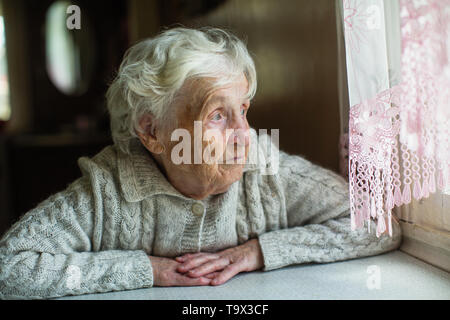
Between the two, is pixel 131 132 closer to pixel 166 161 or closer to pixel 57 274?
pixel 166 161

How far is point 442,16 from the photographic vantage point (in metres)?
0.87

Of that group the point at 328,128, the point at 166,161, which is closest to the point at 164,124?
the point at 166,161

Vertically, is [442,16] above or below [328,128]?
above

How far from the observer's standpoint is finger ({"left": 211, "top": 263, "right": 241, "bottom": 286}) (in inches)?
43.6

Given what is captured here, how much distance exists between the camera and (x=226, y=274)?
1125 millimetres

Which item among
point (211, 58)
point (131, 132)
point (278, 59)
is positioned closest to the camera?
point (211, 58)

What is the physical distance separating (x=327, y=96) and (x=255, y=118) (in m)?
0.31

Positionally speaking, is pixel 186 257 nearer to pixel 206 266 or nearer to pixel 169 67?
pixel 206 266

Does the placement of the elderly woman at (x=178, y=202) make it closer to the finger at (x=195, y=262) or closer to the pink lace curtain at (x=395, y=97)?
the finger at (x=195, y=262)

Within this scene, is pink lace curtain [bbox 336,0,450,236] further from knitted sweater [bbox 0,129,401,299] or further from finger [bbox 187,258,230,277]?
finger [bbox 187,258,230,277]

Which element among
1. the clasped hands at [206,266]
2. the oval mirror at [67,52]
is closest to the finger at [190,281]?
the clasped hands at [206,266]

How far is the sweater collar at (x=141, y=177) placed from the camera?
117cm

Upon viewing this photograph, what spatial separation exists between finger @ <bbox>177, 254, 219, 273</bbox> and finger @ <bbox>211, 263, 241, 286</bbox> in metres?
0.05

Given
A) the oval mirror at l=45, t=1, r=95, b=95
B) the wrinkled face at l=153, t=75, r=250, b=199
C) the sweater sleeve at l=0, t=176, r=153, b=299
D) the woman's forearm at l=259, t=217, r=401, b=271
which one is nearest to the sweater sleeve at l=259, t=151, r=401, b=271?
the woman's forearm at l=259, t=217, r=401, b=271
